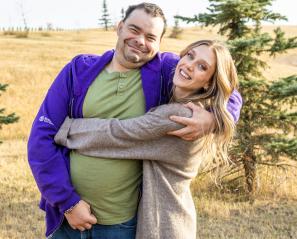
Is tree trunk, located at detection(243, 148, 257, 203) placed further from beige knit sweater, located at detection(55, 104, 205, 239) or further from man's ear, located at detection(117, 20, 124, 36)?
man's ear, located at detection(117, 20, 124, 36)

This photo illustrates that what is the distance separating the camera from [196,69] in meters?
2.58

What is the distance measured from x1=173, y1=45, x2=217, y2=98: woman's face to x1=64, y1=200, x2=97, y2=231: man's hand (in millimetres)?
884

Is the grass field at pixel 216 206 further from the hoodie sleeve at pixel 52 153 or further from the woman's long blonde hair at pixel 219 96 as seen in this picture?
the hoodie sleeve at pixel 52 153

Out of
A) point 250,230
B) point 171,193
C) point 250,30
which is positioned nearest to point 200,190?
point 250,230

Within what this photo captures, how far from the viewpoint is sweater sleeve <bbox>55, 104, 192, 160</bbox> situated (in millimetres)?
2502

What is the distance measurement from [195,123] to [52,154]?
826mm

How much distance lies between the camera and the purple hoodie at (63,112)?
254cm

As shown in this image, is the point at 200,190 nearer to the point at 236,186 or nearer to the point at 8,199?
the point at 236,186

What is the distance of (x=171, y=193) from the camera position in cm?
263

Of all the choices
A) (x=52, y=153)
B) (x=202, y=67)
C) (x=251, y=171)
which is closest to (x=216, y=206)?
(x=251, y=171)

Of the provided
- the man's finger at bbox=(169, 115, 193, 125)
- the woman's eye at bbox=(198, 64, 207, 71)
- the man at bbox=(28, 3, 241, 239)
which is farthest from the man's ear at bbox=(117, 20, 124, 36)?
the man's finger at bbox=(169, 115, 193, 125)

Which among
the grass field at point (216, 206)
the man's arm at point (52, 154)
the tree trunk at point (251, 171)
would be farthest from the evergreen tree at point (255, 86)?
the man's arm at point (52, 154)

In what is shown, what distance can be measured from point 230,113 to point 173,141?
389mm

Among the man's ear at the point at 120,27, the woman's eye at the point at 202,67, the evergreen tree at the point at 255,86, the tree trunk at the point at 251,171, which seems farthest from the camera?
Result: the tree trunk at the point at 251,171
